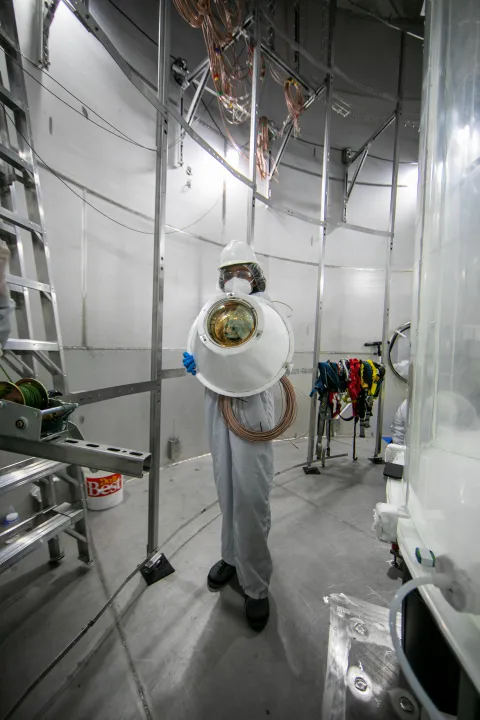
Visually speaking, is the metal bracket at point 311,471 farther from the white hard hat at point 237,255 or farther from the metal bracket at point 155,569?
the white hard hat at point 237,255

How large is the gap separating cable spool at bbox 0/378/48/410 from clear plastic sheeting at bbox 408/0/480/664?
0.82 m

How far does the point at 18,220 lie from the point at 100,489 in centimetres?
153

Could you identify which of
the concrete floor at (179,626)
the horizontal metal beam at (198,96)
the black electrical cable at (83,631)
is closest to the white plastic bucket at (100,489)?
the concrete floor at (179,626)

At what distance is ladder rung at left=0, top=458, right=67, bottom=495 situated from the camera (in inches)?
36.4

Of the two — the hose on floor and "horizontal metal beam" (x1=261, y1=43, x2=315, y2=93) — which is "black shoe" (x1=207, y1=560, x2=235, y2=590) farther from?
"horizontal metal beam" (x1=261, y1=43, x2=315, y2=93)

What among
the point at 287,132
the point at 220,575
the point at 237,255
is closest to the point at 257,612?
the point at 220,575

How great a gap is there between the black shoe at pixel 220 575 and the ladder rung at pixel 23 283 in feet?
4.67

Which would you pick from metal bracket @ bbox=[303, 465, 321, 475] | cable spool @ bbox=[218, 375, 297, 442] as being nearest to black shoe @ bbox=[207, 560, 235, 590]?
cable spool @ bbox=[218, 375, 297, 442]

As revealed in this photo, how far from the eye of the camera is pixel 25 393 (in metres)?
0.64

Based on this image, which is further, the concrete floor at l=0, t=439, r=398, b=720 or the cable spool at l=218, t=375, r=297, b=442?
the cable spool at l=218, t=375, r=297, b=442

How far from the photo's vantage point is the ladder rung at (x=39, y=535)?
935 millimetres

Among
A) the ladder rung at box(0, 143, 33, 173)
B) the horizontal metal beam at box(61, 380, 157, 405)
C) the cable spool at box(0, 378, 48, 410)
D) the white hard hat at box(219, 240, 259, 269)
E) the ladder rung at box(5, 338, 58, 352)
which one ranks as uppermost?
the ladder rung at box(0, 143, 33, 173)

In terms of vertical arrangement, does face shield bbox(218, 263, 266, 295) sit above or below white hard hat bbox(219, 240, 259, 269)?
below

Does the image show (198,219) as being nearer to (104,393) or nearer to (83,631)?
(104,393)
